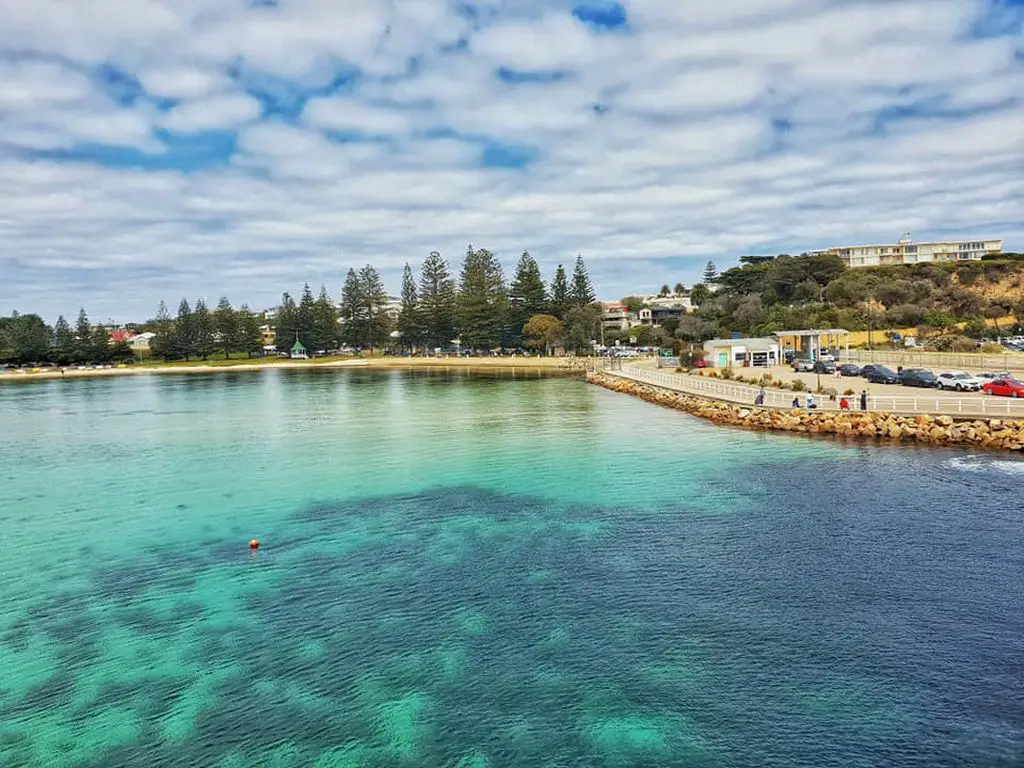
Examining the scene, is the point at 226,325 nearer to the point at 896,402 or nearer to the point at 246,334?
the point at 246,334

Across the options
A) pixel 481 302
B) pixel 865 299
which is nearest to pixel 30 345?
pixel 481 302

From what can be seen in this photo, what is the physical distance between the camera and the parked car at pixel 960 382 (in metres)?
43.2

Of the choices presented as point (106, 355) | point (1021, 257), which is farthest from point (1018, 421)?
point (106, 355)

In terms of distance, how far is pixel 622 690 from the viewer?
12359 millimetres

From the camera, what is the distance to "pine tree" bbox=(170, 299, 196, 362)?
150000mm

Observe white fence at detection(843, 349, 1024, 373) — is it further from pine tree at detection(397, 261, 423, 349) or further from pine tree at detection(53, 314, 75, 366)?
pine tree at detection(53, 314, 75, 366)

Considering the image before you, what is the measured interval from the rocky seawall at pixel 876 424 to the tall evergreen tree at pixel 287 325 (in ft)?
387

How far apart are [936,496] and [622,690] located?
1679 cm

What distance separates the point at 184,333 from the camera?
150 metres

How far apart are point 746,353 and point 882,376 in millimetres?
21687

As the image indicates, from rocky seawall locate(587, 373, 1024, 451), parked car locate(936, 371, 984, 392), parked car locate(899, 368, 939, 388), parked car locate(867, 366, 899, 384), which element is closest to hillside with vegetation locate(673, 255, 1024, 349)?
parked car locate(867, 366, 899, 384)

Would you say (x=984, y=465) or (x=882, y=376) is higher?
(x=882, y=376)

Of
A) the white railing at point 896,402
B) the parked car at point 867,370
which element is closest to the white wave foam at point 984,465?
the white railing at point 896,402

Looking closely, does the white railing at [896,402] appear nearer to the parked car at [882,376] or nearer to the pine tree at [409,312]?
the parked car at [882,376]
